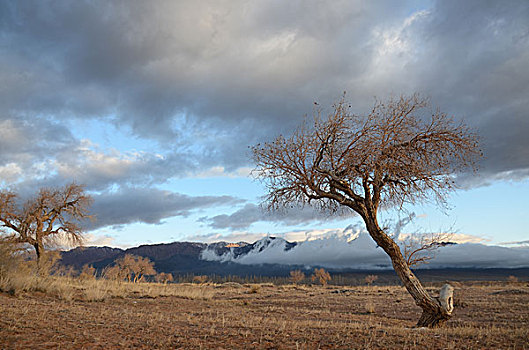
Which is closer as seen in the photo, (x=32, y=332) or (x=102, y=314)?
(x=32, y=332)

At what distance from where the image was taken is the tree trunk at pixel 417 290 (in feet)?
39.4

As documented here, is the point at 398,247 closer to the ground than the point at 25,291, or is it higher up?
higher up

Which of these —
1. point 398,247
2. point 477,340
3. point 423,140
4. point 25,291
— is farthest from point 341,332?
point 25,291

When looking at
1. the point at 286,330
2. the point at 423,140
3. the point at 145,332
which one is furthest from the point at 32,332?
the point at 423,140

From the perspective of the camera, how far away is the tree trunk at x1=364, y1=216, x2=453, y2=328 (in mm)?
12016

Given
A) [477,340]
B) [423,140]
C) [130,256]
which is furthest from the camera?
[130,256]

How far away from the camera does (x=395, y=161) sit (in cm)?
1271

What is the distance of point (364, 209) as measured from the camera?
13.1 metres

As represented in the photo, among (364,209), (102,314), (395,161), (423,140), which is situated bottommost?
(102,314)

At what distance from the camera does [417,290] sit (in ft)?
39.9

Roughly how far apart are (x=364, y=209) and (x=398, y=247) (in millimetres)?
1744

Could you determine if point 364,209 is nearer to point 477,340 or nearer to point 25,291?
point 477,340

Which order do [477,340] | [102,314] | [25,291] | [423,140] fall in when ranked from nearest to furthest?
[477,340], [102,314], [423,140], [25,291]

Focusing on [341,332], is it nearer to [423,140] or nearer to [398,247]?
[398,247]
